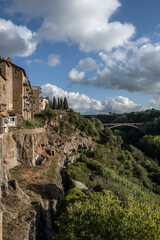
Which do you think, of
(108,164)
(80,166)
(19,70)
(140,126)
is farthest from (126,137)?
(19,70)

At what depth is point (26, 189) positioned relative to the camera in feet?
54.3

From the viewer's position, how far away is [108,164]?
43.1 m

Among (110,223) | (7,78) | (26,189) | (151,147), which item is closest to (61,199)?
(26,189)

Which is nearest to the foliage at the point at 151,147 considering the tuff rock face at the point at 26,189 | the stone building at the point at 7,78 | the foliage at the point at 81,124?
the foliage at the point at 81,124

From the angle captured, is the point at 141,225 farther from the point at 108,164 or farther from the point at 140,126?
the point at 140,126

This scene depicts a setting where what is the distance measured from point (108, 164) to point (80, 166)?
44.8 feet

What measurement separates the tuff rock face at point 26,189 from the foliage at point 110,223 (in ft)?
10.8

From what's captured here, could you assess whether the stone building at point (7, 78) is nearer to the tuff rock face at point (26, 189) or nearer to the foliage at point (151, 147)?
the tuff rock face at point (26, 189)

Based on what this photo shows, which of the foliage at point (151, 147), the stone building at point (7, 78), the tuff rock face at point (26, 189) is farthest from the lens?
the foliage at point (151, 147)

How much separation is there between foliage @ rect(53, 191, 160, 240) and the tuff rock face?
3.29 m

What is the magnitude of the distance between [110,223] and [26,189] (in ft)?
35.2

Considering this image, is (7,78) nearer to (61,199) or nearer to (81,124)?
(61,199)

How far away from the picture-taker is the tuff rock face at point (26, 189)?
37.6 feet

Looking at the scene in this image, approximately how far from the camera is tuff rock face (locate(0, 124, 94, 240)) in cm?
1145
